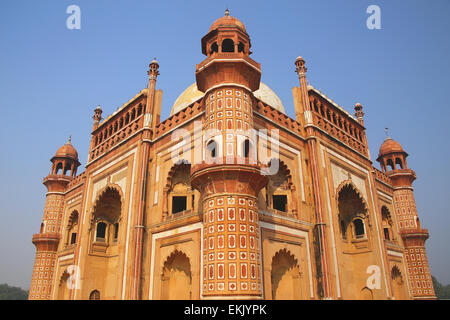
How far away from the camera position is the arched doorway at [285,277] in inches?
516

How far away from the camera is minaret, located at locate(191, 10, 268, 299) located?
10055mm

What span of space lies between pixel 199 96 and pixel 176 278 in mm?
10456

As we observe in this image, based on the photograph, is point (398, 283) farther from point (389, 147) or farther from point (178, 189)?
point (178, 189)

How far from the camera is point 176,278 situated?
13.8 metres

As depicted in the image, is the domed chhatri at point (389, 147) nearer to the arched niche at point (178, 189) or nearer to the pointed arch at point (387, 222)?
the pointed arch at point (387, 222)

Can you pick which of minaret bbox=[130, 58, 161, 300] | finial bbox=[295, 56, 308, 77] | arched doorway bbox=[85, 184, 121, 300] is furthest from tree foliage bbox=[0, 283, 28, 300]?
finial bbox=[295, 56, 308, 77]

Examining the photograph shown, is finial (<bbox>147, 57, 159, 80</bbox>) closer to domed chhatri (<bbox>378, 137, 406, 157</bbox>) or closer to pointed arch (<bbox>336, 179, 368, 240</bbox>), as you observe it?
pointed arch (<bbox>336, 179, 368, 240</bbox>)

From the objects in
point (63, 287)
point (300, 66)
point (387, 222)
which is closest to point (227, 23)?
point (300, 66)

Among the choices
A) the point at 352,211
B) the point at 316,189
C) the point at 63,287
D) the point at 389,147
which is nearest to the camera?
the point at 316,189

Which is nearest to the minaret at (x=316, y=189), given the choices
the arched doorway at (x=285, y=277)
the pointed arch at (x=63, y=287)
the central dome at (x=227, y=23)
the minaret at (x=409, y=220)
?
the arched doorway at (x=285, y=277)

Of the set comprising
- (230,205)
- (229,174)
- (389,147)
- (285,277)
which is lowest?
(285,277)

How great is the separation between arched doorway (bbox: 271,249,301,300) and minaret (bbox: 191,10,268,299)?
298 centimetres

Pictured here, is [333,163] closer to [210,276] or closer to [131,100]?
[210,276]

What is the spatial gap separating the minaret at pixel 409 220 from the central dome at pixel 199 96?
10.4m
